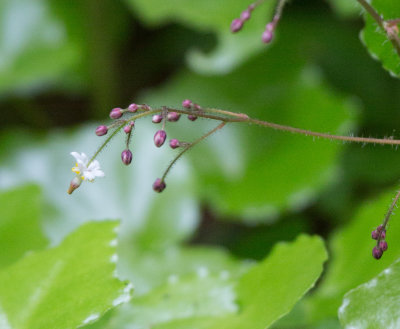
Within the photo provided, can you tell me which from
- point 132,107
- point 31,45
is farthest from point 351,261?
point 31,45

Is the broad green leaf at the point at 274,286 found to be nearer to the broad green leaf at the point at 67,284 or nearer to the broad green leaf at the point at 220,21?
the broad green leaf at the point at 67,284

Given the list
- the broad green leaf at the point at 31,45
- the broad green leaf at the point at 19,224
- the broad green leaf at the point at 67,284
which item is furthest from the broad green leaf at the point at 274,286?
the broad green leaf at the point at 31,45

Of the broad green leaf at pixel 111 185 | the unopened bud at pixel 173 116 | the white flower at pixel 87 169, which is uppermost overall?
the broad green leaf at pixel 111 185

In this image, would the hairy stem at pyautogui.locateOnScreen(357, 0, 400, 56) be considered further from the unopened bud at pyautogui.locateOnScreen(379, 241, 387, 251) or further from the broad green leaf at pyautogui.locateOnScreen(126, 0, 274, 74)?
the broad green leaf at pyautogui.locateOnScreen(126, 0, 274, 74)

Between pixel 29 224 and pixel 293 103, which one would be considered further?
pixel 293 103

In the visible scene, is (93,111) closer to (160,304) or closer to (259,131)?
(259,131)

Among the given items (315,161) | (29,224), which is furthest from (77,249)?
(315,161)

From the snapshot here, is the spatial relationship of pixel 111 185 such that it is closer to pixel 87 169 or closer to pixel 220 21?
pixel 220 21
